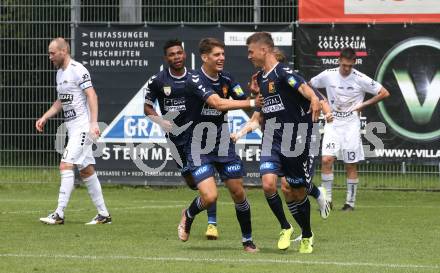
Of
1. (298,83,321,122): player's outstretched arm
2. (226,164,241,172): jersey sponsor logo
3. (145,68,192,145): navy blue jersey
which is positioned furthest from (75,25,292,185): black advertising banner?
(298,83,321,122): player's outstretched arm

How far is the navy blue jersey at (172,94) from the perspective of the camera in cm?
1262

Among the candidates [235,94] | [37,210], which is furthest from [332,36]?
[235,94]

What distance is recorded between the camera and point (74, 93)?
1466cm

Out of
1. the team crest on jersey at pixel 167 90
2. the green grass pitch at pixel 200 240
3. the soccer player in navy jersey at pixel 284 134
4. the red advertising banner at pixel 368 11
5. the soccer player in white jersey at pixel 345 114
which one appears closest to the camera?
the green grass pitch at pixel 200 240

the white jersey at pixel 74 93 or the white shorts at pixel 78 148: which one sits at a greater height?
the white jersey at pixel 74 93

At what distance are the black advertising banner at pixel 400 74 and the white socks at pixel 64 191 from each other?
685 cm

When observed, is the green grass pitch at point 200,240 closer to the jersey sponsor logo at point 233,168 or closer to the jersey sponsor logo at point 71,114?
the jersey sponsor logo at point 233,168

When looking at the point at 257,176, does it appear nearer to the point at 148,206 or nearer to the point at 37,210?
the point at 148,206

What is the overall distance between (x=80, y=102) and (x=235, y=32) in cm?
646

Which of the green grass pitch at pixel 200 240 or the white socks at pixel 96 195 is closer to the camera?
the green grass pitch at pixel 200 240

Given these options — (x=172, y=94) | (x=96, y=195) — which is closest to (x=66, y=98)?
(x=96, y=195)

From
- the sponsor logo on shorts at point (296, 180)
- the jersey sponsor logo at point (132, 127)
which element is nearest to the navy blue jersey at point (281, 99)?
the sponsor logo on shorts at point (296, 180)

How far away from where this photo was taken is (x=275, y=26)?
66.9 feet

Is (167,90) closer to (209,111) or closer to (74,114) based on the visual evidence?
(209,111)
